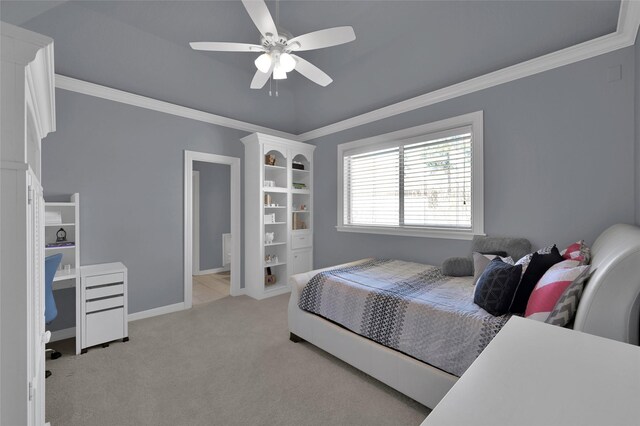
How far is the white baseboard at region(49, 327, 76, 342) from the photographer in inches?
110

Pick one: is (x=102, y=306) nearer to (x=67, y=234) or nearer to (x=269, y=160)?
(x=67, y=234)

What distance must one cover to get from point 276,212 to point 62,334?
2.88m

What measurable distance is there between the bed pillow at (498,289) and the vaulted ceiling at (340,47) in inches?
86.0

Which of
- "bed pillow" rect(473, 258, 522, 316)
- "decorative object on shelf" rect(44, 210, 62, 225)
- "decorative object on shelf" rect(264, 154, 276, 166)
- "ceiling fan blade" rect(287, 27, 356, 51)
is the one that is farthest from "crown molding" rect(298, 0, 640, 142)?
"decorative object on shelf" rect(44, 210, 62, 225)

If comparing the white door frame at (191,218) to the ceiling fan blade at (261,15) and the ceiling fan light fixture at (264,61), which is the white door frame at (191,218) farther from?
the ceiling fan blade at (261,15)

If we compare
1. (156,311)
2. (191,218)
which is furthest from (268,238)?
(156,311)

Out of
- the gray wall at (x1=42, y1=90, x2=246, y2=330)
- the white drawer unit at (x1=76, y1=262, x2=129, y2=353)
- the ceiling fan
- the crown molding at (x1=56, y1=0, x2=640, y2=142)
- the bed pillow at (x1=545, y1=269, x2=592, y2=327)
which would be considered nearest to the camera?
the bed pillow at (x1=545, y1=269, x2=592, y2=327)

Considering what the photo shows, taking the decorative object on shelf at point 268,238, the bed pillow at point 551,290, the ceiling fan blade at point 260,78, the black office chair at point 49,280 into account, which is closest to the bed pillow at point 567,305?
the bed pillow at point 551,290

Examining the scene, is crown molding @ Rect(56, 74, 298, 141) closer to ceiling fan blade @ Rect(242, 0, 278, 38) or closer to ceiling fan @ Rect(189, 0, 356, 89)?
ceiling fan @ Rect(189, 0, 356, 89)

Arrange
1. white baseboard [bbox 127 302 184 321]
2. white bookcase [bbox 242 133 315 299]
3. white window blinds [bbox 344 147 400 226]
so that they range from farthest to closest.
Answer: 1. white bookcase [bbox 242 133 315 299]
2. white window blinds [bbox 344 147 400 226]
3. white baseboard [bbox 127 302 184 321]

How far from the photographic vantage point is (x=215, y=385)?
2082 mm

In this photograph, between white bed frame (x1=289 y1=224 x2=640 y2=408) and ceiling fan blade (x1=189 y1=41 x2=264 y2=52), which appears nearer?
white bed frame (x1=289 y1=224 x2=640 y2=408)

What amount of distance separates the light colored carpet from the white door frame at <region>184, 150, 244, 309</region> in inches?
34.7

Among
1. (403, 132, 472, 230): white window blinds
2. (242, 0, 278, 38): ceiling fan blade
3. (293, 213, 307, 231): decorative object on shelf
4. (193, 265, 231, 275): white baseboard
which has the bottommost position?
(193, 265, 231, 275): white baseboard
